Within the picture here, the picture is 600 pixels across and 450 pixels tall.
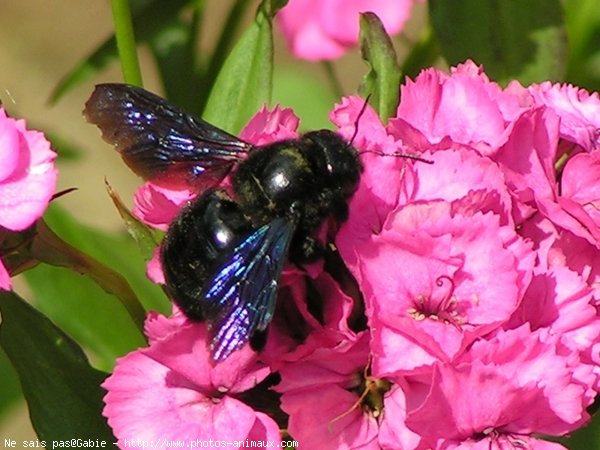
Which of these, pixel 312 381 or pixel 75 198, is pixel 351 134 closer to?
pixel 312 381

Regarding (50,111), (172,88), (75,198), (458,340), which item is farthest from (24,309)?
(50,111)

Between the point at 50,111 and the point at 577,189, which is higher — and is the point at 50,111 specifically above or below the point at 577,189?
below

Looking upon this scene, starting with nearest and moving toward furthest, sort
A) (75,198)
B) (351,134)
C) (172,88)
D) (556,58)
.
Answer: (351,134)
(556,58)
(172,88)
(75,198)

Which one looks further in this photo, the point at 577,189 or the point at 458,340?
the point at 577,189

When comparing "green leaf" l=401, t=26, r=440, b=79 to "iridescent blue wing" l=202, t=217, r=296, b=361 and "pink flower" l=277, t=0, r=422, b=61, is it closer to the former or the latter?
"pink flower" l=277, t=0, r=422, b=61

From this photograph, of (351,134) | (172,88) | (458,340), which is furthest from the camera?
(172,88)

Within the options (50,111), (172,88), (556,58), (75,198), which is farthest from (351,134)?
(50,111)

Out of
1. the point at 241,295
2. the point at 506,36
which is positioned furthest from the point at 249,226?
the point at 506,36

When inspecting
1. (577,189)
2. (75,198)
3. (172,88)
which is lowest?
(75,198)
